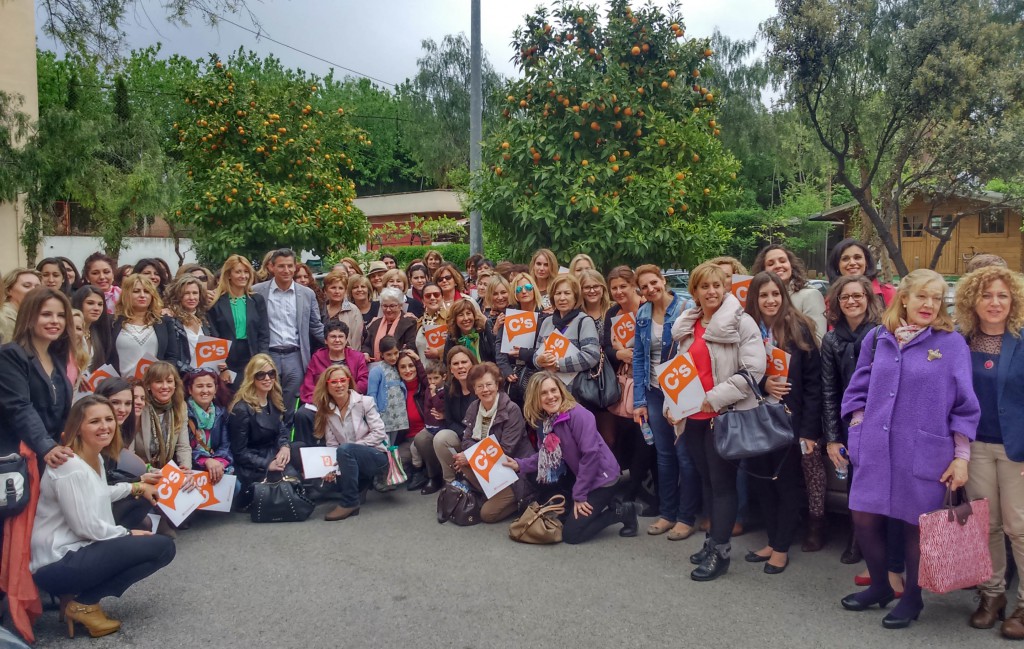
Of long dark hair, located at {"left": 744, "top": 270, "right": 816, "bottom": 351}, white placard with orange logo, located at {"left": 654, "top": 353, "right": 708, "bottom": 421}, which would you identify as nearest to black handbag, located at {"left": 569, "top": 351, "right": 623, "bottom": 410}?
white placard with orange logo, located at {"left": 654, "top": 353, "right": 708, "bottom": 421}

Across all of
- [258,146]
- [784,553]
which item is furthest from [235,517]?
[258,146]

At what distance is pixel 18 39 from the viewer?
766 inches

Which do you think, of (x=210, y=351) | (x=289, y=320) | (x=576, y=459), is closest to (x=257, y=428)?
(x=210, y=351)

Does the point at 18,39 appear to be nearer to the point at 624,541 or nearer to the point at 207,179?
the point at 207,179

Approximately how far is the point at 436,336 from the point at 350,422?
4.27ft

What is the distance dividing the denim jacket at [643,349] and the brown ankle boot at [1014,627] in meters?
2.68

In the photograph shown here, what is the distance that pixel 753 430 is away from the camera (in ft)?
17.4

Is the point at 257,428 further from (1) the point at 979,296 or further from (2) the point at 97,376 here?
(1) the point at 979,296

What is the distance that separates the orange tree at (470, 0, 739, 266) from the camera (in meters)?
9.13

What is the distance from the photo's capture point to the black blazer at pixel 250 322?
25.9ft

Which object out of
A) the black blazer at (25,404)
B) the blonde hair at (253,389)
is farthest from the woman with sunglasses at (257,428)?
the black blazer at (25,404)

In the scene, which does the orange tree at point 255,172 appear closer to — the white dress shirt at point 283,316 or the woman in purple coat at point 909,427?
the white dress shirt at point 283,316

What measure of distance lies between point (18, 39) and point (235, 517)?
17.1 m

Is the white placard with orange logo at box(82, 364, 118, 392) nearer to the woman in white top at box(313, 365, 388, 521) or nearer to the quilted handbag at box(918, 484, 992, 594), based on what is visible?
the woman in white top at box(313, 365, 388, 521)
